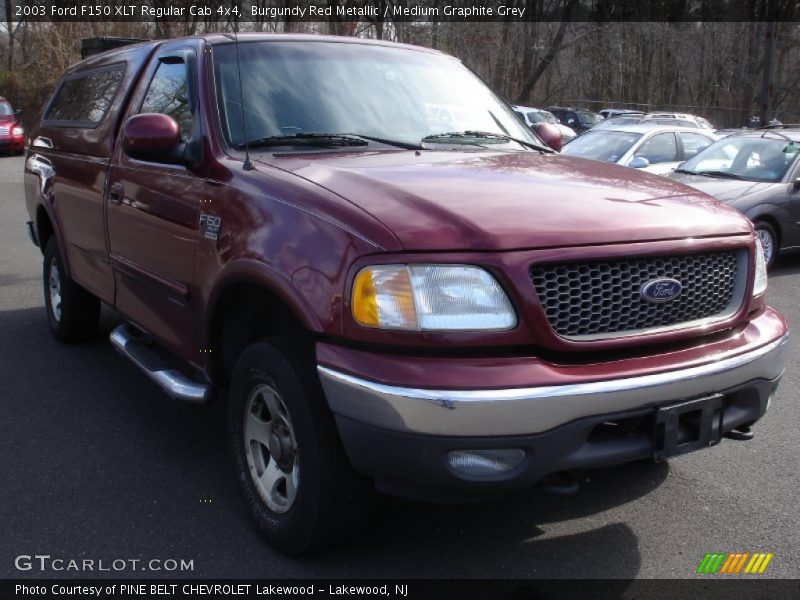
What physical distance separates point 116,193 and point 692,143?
10.4 meters

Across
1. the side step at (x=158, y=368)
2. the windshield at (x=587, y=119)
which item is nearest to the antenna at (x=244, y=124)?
the side step at (x=158, y=368)

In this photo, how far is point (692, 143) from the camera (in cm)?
1297

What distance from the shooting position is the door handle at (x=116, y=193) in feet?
14.6

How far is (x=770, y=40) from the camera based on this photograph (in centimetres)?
2048

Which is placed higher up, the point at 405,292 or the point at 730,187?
the point at 405,292

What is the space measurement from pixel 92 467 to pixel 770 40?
808 inches

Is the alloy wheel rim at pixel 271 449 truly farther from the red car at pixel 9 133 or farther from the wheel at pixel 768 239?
the red car at pixel 9 133

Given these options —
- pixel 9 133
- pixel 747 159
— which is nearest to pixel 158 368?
pixel 747 159

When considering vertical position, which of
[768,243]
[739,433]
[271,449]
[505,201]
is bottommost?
[768,243]

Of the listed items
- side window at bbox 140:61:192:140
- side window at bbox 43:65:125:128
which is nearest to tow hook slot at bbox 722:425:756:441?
side window at bbox 140:61:192:140

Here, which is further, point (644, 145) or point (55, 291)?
point (644, 145)

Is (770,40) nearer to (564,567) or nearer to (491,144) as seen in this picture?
(491,144)

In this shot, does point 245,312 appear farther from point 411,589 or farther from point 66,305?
point 66,305

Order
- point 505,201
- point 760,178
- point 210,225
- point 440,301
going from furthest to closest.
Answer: point 760,178
point 210,225
point 505,201
point 440,301
